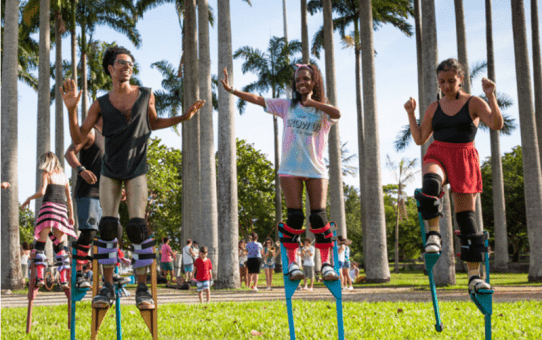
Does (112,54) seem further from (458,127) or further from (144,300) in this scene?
(458,127)

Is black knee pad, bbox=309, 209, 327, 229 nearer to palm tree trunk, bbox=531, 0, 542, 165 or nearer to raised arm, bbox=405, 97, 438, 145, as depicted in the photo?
raised arm, bbox=405, 97, 438, 145

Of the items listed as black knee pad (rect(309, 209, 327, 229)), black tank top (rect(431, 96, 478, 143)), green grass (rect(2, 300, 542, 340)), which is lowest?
green grass (rect(2, 300, 542, 340))

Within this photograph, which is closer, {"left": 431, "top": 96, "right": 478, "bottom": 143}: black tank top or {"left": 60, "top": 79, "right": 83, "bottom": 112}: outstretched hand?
{"left": 60, "top": 79, "right": 83, "bottom": 112}: outstretched hand

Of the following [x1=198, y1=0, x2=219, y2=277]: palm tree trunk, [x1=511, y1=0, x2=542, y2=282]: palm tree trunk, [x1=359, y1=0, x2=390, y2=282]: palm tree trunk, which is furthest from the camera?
[x1=359, y1=0, x2=390, y2=282]: palm tree trunk

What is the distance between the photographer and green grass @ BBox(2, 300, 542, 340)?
638 centimetres

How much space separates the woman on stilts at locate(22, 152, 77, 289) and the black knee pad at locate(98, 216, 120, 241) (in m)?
2.67

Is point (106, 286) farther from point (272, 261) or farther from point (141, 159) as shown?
point (272, 261)

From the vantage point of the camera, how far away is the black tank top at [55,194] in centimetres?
714

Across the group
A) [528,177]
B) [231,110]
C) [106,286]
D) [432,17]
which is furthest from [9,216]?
[528,177]

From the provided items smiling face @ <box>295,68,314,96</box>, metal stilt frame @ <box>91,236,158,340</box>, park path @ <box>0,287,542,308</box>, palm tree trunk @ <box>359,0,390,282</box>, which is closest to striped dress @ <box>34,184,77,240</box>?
metal stilt frame @ <box>91,236,158,340</box>

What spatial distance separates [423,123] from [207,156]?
13.0 m

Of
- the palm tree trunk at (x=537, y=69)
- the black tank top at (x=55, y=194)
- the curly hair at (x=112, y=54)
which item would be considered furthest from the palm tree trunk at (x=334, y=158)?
the curly hair at (x=112, y=54)

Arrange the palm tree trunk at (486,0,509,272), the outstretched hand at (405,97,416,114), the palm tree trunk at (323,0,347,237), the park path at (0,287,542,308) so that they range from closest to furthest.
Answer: the outstretched hand at (405,97,416,114), the park path at (0,287,542,308), the palm tree trunk at (323,0,347,237), the palm tree trunk at (486,0,509,272)

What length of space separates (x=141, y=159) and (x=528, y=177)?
61.5ft
